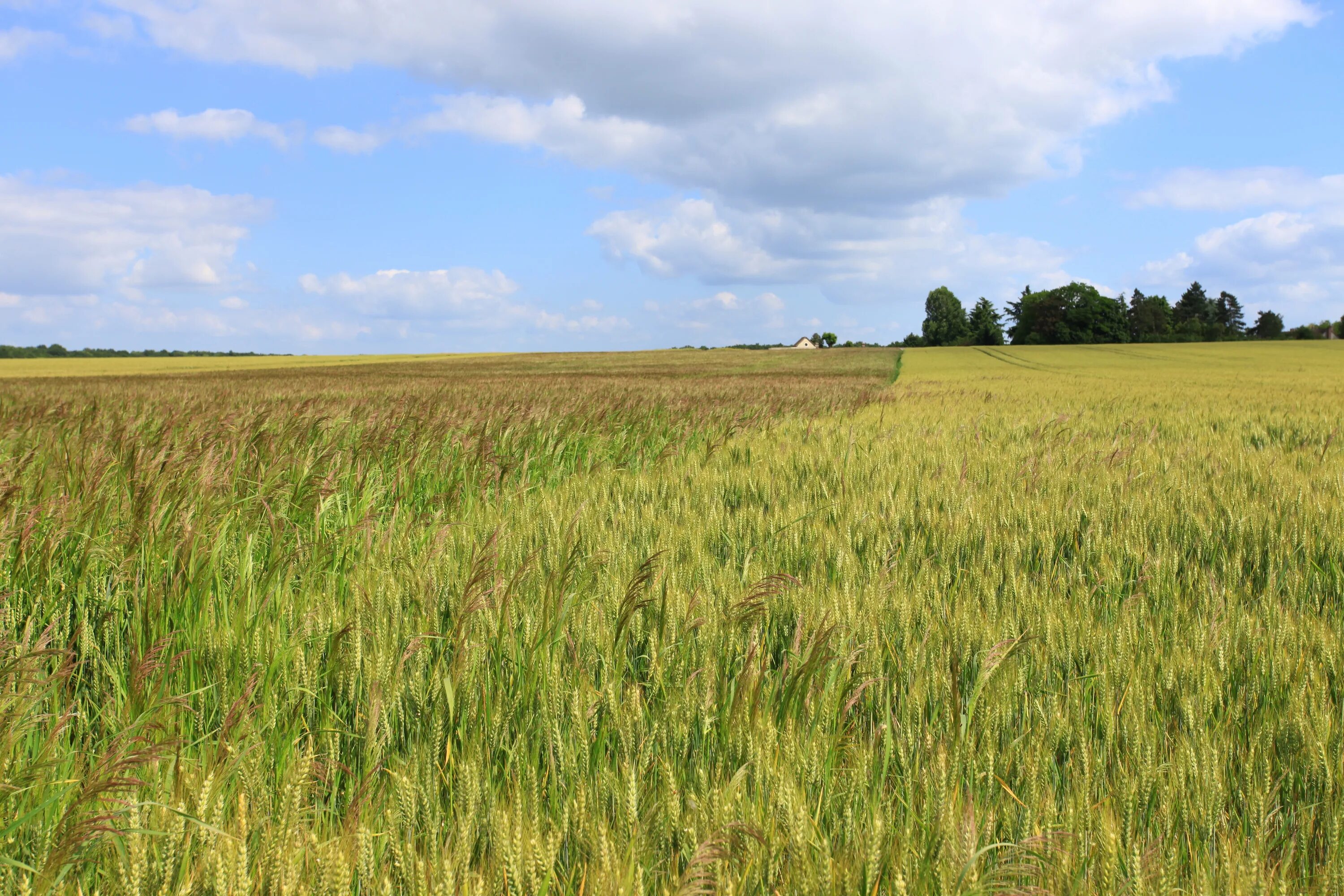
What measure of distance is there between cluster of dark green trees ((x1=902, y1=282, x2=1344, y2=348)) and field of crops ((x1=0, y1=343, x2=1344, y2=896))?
80.4 m

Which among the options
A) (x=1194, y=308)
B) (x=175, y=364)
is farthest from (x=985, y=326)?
(x=175, y=364)

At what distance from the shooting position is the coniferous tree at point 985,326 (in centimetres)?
9619

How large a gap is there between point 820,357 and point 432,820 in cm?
5848

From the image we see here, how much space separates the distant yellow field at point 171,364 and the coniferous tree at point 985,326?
218 ft

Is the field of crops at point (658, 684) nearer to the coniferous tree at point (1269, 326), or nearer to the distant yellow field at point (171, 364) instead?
the distant yellow field at point (171, 364)

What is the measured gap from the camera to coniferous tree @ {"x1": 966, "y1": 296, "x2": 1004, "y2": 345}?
9619cm

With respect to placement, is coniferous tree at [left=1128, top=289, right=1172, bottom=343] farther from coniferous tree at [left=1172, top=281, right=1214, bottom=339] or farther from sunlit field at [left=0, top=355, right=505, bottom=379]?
sunlit field at [left=0, top=355, right=505, bottom=379]

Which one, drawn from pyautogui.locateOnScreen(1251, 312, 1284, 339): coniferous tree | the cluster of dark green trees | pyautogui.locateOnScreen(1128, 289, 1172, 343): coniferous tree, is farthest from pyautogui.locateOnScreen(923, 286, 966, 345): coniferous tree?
pyautogui.locateOnScreen(1251, 312, 1284, 339): coniferous tree

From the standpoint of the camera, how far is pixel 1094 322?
8212 centimetres

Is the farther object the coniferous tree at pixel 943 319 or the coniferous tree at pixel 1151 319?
the coniferous tree at pixel 943 319

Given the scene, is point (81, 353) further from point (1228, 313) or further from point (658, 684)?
point (1228, 313)

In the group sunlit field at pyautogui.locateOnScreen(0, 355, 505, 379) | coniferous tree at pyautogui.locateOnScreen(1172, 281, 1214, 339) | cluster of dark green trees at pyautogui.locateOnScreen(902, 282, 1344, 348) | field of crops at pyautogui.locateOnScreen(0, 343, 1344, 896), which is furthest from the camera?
coniferous tree at pyautogui.locateOnScreen(1172, 281, 1214, 339)

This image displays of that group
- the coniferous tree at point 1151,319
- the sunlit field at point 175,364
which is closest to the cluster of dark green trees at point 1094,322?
the coniferous tree at point 1151,319

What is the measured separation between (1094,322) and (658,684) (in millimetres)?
95700
